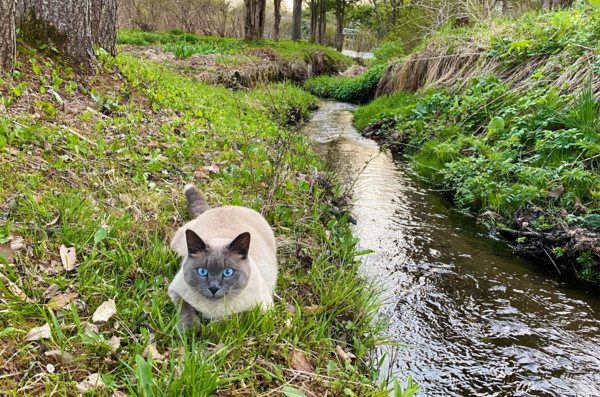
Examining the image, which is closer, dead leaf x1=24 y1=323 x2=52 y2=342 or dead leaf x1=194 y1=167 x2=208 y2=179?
dead leaf x1=24 y1=323 x2=52 y2=342

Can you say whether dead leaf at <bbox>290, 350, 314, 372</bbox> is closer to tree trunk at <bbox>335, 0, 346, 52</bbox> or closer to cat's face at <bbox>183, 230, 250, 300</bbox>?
cat's face at <bbox>183, 230, 250, 300</bbox>

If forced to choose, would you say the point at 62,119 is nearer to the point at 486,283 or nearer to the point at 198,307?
the point at 198,307

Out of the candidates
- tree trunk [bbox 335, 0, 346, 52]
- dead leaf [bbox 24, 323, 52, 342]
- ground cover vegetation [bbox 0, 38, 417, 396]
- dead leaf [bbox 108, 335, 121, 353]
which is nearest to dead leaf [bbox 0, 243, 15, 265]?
ground cover vegetation [bbox 0, 38, 417, 396]

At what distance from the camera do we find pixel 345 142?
917cm

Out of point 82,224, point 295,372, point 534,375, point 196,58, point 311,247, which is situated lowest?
point 534,375

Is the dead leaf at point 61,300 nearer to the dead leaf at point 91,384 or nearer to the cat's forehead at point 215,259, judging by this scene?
the dead leaf at point 91,384

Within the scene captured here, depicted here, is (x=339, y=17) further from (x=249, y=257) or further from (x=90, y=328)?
(x=90, y=328)

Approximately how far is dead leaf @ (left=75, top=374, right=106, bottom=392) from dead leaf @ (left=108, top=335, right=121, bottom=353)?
0.15 meters

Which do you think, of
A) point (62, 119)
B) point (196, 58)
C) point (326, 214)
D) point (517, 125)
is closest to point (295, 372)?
point (326, 214)

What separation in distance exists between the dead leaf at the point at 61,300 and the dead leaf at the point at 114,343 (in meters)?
0.36

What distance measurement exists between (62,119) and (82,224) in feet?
6.83

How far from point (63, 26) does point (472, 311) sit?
19.7 ft

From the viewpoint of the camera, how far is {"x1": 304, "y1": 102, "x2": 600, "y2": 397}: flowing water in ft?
8.71

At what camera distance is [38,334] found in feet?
6.47
